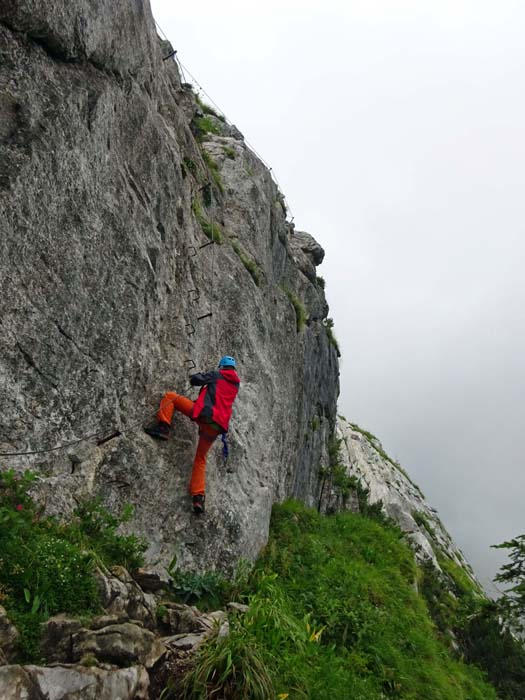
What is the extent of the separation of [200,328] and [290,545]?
5.90 meters

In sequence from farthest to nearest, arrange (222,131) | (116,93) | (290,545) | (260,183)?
(222,131)
(260,183)
(290,545)
(116,93)

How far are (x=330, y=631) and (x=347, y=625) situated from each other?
46 centimetres

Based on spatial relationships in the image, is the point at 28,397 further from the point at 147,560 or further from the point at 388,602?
the point at 388,602

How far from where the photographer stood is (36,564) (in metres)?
5.56

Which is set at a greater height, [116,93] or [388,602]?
[116,93]

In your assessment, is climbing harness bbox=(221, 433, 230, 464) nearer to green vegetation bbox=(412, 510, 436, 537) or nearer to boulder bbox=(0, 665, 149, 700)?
boulder bbox=(0, 665, 149, 700)

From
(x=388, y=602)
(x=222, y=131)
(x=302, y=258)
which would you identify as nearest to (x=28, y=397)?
(x=388, y=602)

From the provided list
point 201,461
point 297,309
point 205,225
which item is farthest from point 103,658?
point 297,309

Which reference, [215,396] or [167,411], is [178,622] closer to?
[167,411]

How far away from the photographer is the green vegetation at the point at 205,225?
13773mm

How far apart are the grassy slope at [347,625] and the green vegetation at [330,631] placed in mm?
22

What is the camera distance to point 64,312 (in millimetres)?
7859

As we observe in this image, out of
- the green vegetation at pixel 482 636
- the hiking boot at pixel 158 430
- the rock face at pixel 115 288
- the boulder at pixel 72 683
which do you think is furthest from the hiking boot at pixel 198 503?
the green vegetation at pixel 482 636

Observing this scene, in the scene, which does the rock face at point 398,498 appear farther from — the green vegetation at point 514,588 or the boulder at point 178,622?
the boulder at point 178,622
